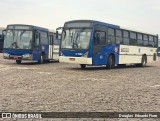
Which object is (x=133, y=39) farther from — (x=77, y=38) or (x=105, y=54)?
(x=77, y=38)

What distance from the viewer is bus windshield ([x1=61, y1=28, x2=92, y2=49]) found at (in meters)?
20.9

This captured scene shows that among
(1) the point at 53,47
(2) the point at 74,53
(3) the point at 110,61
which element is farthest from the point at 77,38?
(1) the point at 53,47

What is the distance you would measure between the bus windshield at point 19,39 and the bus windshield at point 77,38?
4.86 metres

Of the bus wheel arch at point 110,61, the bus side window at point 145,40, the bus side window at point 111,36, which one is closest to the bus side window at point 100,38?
the bus side window at point 111,36

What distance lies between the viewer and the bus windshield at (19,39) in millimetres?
25500

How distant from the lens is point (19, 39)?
25.6 meters

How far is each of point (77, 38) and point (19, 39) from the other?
6.11m

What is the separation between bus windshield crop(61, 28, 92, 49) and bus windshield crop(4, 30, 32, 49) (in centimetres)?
486

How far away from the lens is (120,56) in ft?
80.5

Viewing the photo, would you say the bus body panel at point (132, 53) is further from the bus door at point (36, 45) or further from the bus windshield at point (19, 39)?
the bus windshield at point (19, 39)

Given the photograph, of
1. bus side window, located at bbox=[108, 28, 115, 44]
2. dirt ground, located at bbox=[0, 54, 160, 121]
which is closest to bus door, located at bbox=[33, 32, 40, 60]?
bus side window, located at bbox=[108, 28, 115, 44]

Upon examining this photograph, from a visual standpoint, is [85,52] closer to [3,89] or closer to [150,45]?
[3,89]

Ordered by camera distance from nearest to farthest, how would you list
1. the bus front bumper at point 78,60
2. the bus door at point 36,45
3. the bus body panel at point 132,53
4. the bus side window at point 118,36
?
the bus front bumper at point 78,60
the bus side window at point 118,36
the bus body panel at point 132,53
the bus door at point 36,45

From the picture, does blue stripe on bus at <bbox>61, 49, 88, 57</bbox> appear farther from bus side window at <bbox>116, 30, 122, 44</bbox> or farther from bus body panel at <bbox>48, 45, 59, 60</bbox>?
bus body panel at <bbox>48, 45, 59, 60</bbox>
